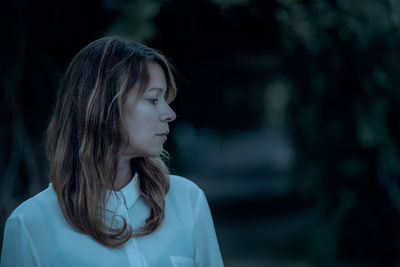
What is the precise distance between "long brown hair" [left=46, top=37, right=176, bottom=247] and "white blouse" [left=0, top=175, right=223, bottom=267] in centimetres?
3

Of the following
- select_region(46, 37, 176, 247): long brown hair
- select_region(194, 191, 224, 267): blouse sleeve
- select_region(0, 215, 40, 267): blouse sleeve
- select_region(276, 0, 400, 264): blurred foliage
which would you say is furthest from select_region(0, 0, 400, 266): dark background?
select_region(194, 191, 224, 267): blouse sleeve

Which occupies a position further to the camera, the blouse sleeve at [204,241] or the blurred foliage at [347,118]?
the blurred foliage at [347,118]

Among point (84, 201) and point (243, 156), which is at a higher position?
point (84, 201)

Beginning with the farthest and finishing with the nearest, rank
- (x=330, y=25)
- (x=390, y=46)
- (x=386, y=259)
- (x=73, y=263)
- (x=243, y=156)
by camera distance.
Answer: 1. (x=243, y=156)
2. (x=386, y=259)
3. (x=390, y=46)
4. (x=330, y=25)
5. (x=73, y=263)

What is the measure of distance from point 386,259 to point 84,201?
3.61 m

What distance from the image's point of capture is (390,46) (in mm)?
3195

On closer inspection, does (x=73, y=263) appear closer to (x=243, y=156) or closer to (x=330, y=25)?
(x=330, y=25)

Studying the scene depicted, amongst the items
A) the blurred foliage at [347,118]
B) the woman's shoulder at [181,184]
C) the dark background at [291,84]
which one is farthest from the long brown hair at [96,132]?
the blurred foliage at [347,118]

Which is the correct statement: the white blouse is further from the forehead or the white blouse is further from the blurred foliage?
the blurred foliage

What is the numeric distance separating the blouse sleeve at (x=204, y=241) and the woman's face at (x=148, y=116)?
287 mm

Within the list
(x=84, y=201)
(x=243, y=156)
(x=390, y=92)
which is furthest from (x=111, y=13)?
(x=243, y=156)

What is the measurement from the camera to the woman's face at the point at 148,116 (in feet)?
4.81

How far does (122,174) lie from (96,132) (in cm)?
21

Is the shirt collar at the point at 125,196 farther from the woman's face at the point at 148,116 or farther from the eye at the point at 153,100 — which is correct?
the eye at the point at 153,100
